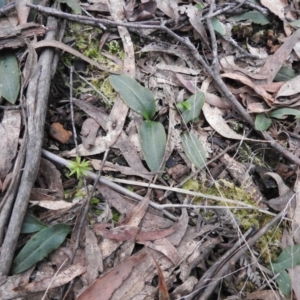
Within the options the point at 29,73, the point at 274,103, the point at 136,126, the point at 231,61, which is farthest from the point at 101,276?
the point at 231,61

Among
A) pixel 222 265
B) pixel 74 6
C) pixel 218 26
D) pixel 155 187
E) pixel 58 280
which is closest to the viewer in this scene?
pixel 58 280

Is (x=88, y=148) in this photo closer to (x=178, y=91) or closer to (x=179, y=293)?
(x=178, y=91)

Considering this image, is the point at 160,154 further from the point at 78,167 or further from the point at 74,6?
the point at 74,6

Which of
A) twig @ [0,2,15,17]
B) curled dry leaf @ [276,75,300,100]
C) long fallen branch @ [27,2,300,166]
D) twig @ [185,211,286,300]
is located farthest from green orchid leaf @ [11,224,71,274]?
curled dry leaf @ [276,75,300,100]

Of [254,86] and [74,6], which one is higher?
[74,6]

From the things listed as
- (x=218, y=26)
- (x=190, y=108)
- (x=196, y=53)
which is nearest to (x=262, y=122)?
(x=190, y=108)

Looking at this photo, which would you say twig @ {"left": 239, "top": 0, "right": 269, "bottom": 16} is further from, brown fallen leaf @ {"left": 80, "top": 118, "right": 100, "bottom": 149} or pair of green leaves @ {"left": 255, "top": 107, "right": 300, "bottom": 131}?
brown fallen leaf @ {"left": 80, "top": 118, "right": 100, "bottom": 149}
